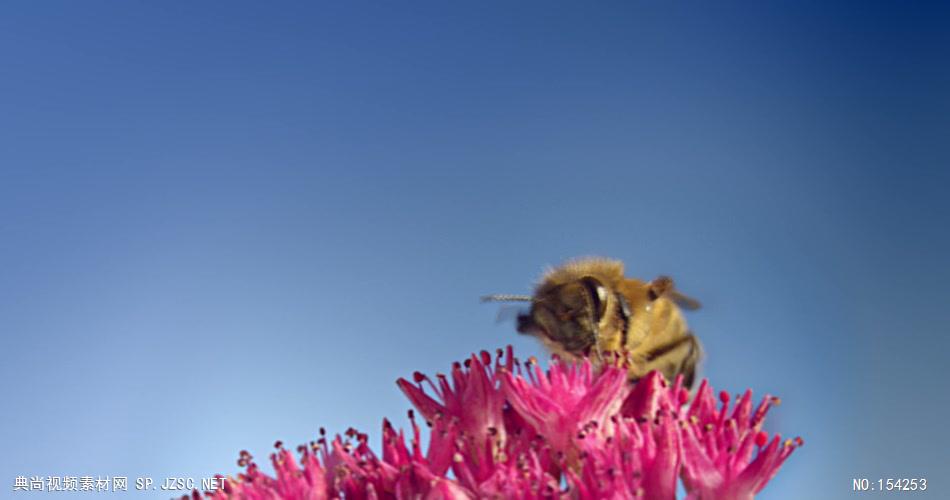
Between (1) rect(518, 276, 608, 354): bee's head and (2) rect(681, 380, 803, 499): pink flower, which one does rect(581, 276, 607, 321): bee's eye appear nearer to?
(1) rect(518, 276, 608, 354): bee's head

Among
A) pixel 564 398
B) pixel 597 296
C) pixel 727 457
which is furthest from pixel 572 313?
pixel 727 457

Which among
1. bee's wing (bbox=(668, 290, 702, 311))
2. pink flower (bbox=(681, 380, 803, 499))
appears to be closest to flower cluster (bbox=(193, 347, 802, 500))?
pink flower (bbox=(681, 380, 803, 499))

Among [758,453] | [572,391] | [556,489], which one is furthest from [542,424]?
[758,453]

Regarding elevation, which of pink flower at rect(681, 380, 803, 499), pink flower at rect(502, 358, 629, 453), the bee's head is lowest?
pink flower at rect(681, 380, 803, 499)

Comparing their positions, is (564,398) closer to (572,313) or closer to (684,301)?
(572,313)

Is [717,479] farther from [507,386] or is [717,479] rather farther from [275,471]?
[275,471]
